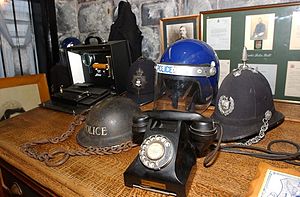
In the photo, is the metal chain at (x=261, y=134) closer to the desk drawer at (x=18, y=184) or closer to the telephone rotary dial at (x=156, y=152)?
the telephone rotary dial at (x=156, y=152)

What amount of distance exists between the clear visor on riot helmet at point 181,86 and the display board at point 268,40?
0.31 meters

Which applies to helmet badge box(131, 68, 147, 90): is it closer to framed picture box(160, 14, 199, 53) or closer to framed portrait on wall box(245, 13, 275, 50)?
framed picture box(160, 14, 199, 53)

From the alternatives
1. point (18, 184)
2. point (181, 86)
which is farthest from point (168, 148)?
point (18, 184)

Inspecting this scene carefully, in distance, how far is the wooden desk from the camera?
411 mm

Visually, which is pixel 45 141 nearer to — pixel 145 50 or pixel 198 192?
pixel 198 192

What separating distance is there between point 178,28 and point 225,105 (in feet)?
1.86

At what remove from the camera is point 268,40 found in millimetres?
824

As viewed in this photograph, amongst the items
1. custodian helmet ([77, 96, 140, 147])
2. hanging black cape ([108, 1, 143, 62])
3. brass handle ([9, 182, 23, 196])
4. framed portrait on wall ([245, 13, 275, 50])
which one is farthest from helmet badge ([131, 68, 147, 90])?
brass handle ([9, 182, 23, 196])

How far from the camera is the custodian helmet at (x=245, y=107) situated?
572mm

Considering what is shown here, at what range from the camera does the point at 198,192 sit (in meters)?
0.40

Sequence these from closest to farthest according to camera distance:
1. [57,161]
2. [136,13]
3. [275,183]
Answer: [275,183], [57,161], [136,13]

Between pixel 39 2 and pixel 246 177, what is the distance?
5.37ft

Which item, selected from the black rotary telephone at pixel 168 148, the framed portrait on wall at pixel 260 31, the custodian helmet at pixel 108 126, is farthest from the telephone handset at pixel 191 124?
the framed portrait on wall at pixel 260 31

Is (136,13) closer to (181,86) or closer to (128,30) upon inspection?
(128,30)
